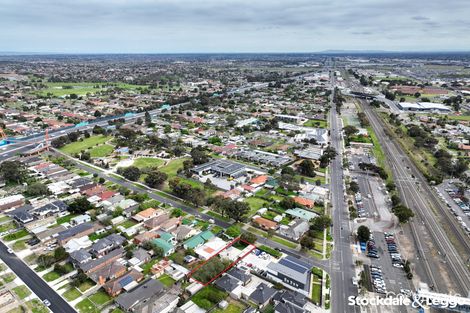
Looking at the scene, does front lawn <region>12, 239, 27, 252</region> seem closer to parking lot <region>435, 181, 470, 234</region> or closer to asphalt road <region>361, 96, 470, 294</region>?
asphalt road <region>361, 96, 470, 294</region>

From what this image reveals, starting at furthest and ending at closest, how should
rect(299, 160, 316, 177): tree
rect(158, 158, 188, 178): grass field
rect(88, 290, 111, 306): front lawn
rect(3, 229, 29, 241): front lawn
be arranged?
rect(158, 158, 188, 178): grass field → rect(299, 160, 316, 177): tree → rect(3, 229, 29, 241): front lawn → rect(88, 290, 111, 306): front lawn

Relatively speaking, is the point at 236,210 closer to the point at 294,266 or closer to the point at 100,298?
the point at 294,266

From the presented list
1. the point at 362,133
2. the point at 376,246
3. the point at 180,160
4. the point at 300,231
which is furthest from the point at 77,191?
the point at 362,133

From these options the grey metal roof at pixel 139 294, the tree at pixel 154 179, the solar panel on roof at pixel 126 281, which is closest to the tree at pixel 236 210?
the grey metal roof at pixel 139 294

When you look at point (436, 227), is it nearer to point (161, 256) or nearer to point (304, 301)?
point (304, 301)

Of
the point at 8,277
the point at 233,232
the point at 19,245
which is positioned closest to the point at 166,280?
the point at 233,232

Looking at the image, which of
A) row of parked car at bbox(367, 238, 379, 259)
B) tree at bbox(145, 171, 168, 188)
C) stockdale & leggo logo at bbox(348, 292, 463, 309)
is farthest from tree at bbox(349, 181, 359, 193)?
tree at bbox(145, 171, 168, 188)
